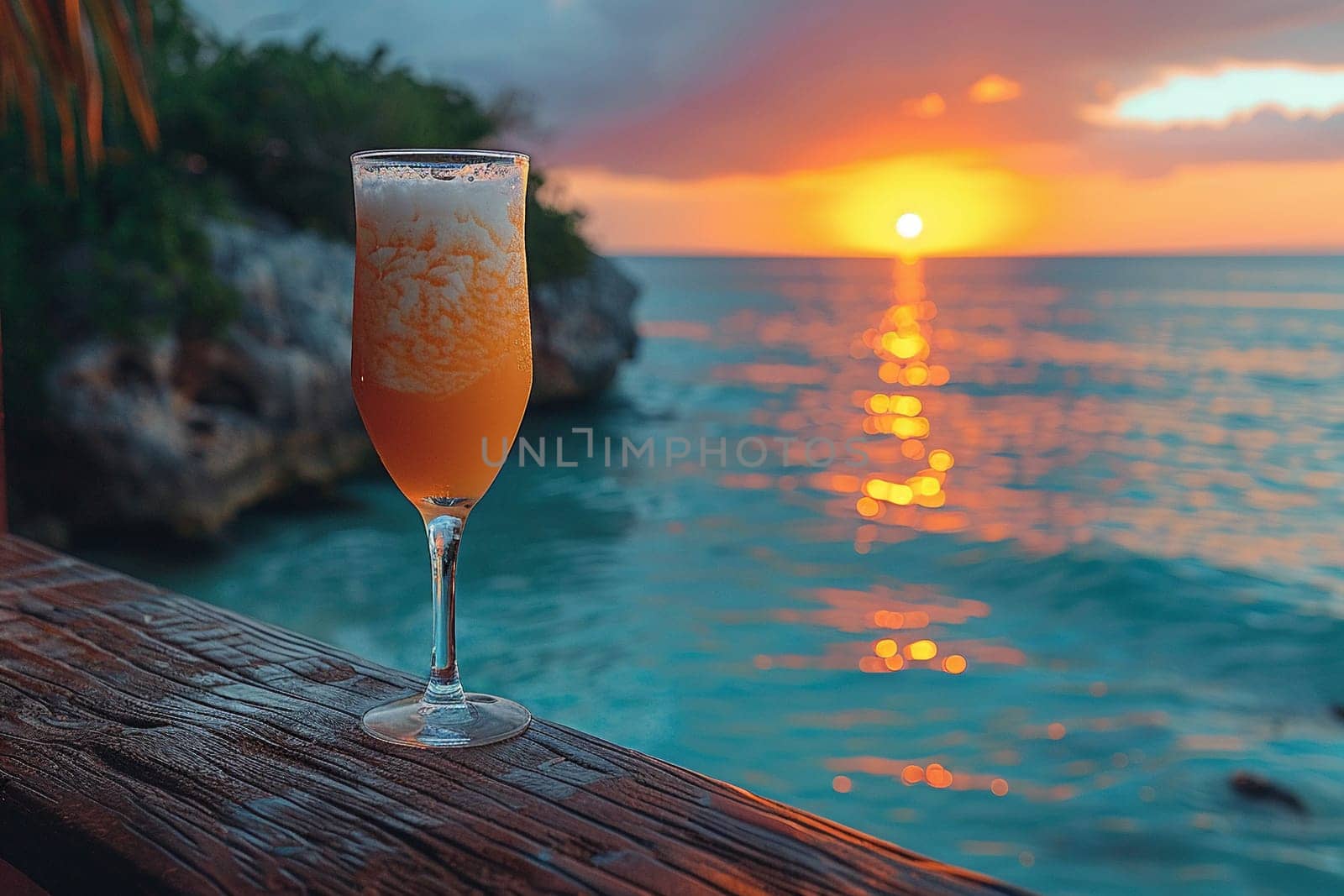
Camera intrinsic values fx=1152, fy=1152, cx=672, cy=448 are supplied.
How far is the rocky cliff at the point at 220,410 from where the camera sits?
22.9 feet

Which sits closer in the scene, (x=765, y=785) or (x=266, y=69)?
(x=765, y=785)

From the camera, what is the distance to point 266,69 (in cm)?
1002

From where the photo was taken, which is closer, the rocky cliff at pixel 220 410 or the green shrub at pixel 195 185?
the rocky cliff at pixel 220 410

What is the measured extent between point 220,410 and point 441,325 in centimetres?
706

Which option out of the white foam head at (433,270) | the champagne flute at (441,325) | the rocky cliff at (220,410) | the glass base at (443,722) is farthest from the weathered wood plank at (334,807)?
the rocky cliff at (220,410)

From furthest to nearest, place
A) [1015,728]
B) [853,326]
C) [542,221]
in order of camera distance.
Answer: [853,326], [542,221], [1015,728]

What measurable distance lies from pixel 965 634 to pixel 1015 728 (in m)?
1.33

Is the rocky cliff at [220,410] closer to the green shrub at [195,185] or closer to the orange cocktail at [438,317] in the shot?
the green shrub at [195,185]

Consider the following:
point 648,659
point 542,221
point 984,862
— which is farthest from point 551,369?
point 984,862

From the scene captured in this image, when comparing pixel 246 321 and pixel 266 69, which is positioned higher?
pixel 266 69

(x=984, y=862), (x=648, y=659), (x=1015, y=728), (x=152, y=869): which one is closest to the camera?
(x=152, y=869)

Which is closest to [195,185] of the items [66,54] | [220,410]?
[220,410]

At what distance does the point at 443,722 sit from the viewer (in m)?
1.01

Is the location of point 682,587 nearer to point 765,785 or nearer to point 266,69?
point 765,785
